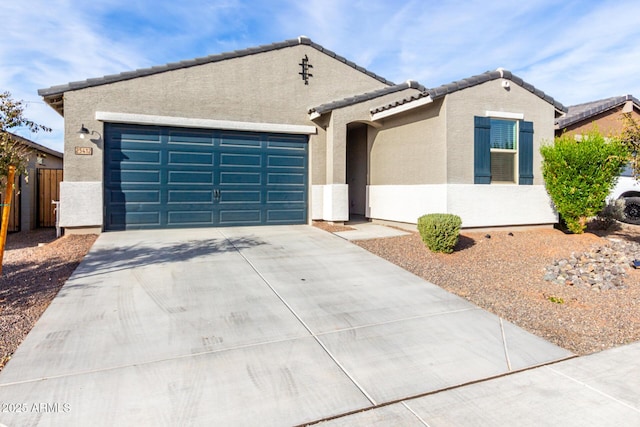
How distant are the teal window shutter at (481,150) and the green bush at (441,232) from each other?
2.26 metres

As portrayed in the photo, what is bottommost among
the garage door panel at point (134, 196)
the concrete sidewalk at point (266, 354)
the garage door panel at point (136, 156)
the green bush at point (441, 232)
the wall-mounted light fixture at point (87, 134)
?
the concrete sidewalk at point (266, 354)

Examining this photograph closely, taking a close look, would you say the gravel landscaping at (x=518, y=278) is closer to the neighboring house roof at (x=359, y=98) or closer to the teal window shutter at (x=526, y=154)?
the teal window shutter at (x=526, y=154)

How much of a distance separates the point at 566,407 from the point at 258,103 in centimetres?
961

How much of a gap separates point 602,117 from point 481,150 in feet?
22.7

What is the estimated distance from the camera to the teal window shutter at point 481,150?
8.74 meters

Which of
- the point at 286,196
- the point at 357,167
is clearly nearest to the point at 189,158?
the point at 286,196

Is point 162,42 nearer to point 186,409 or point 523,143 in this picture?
point 523,143

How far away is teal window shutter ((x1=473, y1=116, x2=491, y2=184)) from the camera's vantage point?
28.7 ft

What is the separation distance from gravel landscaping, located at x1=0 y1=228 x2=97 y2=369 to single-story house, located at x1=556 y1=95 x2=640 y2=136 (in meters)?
13.0

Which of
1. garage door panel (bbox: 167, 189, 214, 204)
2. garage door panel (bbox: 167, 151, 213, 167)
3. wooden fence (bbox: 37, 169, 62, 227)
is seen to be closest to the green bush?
garage door panel (bbox: 167, 189, 214, 204)

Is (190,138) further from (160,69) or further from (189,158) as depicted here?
(160,69)

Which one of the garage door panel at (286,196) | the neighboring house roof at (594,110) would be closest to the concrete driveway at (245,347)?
the garage door panel at (286,196)

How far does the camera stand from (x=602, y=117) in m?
12.4

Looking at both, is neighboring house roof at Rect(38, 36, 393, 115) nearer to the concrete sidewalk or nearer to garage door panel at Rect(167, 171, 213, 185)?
garage door panel at Rect(167, 171, 213, 185)
